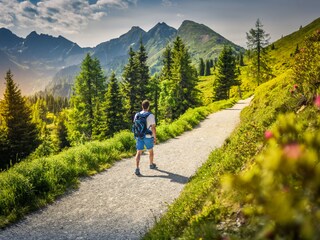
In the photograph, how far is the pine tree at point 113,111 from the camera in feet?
141

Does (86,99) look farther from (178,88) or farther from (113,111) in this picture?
(178,88)

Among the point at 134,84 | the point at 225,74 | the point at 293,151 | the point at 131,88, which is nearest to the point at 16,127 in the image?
the point at 131,88

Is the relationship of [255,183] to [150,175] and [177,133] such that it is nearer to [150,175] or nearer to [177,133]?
[150,175]

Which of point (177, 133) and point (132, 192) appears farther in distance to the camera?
point (177, 133)

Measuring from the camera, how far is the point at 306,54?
890 cm

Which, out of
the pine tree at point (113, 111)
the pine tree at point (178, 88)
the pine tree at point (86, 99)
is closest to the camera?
the pine tree at point (113, 111)

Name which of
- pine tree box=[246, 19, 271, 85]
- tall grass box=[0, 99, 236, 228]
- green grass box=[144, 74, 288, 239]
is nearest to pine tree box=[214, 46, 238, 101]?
pine tree box=[246, 19, 271, 85]

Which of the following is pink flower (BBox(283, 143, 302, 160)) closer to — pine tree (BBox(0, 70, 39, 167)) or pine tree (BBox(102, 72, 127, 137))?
pine tree (BBox(102, 72, 127, 137))

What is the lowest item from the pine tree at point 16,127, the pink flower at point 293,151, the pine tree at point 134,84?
the pine tree at point 16,127

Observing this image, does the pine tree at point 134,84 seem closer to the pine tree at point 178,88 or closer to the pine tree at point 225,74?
the pine tree at point 178,88

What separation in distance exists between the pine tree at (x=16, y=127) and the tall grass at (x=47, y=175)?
34412 mm

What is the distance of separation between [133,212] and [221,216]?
136 inches

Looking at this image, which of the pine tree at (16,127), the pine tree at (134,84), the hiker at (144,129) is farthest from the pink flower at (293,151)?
the pine tree at (16,127)

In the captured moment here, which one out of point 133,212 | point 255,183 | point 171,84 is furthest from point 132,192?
point 171,84
